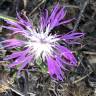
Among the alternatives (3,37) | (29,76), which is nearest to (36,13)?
(3,37)

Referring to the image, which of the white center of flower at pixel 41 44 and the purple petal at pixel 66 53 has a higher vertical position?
the white center of flower at pixel 41 44

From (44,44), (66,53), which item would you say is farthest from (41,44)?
(66,53)

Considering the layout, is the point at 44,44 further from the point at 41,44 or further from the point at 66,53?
the point at 66,53

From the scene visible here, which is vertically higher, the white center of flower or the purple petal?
the white center of flower

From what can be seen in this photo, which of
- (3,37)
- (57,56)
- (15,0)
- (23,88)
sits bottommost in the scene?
(23,88)

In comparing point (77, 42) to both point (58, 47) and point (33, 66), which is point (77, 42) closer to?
point (58, 47)
